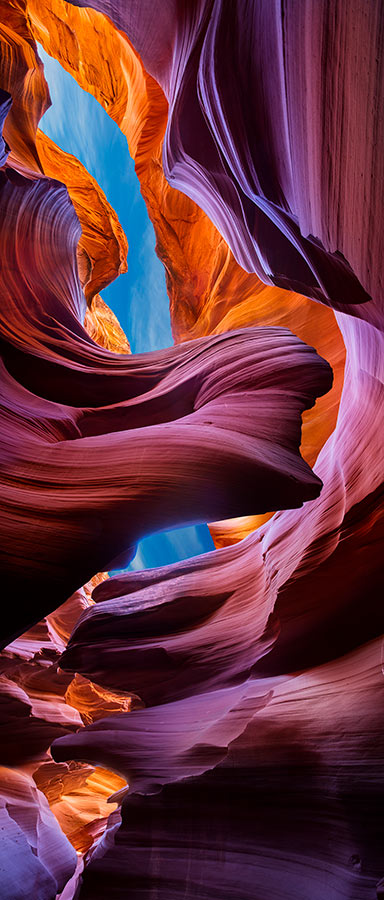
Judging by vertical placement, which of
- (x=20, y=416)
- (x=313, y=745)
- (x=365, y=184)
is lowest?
(x=313, y=745)

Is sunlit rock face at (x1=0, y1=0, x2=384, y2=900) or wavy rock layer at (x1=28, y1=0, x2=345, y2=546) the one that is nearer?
sunlit rock face at (x1=0, y1=0, x2=384, y2=900)

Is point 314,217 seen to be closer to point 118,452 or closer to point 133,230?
point 118,452

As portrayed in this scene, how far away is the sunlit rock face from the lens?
8.07 ft

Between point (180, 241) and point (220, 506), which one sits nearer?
point (220, 506)

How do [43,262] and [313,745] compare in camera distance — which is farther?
[43,262]

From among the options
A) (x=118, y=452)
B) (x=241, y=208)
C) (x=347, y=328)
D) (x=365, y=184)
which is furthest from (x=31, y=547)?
(x=347, y=328)

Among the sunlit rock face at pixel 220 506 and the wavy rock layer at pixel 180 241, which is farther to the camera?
the wavy rock layer at pixel 180 241

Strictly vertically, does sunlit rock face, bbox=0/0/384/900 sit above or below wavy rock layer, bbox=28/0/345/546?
below

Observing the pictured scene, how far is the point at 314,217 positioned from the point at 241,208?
136cm

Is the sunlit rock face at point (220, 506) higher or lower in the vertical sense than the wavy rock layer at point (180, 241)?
lower

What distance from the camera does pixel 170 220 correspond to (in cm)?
857

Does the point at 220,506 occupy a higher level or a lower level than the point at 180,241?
lower

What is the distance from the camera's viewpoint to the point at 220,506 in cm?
269

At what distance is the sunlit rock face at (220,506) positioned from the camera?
8.07 ft
